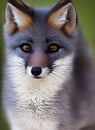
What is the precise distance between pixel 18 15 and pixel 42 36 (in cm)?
12

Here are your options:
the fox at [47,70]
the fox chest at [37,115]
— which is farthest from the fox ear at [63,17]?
the fox chest at [37,115]

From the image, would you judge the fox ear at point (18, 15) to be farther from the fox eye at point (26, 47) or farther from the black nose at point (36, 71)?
the black nose at point (36, 71)

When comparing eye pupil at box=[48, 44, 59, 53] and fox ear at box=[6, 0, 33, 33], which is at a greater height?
fox ear at box=[6, 0, 33, 33]

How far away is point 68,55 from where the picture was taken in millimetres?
1637

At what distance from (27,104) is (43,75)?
0.49 feet

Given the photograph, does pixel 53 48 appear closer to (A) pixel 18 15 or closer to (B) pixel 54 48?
(B) pixel 54 48

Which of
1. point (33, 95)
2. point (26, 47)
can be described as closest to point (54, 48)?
point (26, 47)

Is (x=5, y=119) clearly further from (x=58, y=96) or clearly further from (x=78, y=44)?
(x=78, y=44)

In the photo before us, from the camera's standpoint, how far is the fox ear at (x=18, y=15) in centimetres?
162

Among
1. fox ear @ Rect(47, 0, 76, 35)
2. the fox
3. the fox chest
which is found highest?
fox ear @ Rect(47, 0, 76, 35)

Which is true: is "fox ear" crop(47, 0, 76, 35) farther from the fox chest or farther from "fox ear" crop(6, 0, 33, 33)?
the fox chest

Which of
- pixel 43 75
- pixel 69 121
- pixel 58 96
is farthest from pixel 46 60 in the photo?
pixel 69 121

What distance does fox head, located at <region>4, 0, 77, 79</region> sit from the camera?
1.61 m

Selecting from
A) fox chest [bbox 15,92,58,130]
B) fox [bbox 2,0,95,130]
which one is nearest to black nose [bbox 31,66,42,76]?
fox [bbox 2,0,95,130]
